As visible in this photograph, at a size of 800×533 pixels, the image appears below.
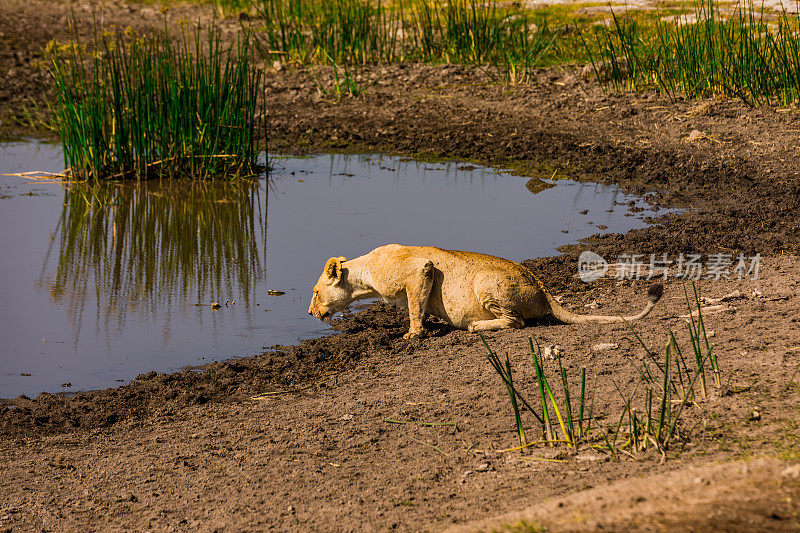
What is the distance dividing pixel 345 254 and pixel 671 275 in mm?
2915

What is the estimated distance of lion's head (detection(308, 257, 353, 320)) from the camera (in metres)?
6.59

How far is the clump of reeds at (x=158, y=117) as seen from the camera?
10500 mm

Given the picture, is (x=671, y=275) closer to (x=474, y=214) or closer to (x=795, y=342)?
(x=795, y=342)

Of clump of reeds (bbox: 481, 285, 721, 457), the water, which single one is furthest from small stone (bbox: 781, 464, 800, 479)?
the water

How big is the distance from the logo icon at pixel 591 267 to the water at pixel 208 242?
0.52 m

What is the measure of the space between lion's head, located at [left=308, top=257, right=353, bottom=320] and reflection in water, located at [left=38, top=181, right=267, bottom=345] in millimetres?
811

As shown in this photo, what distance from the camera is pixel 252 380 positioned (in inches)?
227

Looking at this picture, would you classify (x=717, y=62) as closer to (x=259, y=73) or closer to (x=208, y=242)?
(x=259, y=73)

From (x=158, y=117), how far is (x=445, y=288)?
5816 millimetres

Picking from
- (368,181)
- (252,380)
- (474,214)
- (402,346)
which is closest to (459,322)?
(402,346)

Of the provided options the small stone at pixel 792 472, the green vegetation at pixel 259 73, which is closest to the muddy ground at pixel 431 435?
the small stone at pixel 792 472

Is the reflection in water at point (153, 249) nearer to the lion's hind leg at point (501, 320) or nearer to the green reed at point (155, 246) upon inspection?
the green reed at point (155, 246)

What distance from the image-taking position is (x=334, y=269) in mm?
6602

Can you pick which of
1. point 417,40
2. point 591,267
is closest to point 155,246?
point 591,267
